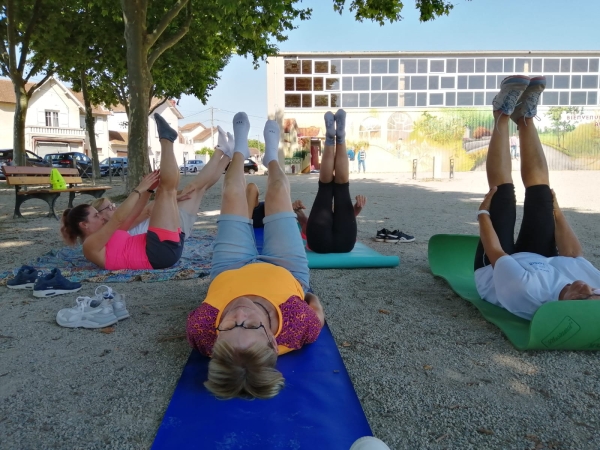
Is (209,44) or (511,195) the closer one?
(511,195)

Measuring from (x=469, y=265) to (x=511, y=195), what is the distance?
130 cm

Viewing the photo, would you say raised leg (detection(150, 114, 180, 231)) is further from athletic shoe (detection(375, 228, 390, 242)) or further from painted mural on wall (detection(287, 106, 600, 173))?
painted mural on wall (detection(287, 106, 600, 173))

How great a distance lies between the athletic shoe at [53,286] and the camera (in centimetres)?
405

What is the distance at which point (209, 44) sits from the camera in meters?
15.6

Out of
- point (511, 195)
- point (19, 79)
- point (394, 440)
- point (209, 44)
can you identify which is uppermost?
point (209, 44)

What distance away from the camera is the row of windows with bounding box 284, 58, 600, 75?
3350 cm

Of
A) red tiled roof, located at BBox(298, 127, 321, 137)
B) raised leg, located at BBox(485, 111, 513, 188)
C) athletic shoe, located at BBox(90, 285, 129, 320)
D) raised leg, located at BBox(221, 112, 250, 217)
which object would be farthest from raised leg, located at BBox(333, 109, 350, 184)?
red tiled roof, located at BBox(298, 127, 321, 137)

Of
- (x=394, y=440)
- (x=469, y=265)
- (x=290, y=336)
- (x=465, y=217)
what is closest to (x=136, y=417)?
(x=290, y=336)

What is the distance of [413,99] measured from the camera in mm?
34219

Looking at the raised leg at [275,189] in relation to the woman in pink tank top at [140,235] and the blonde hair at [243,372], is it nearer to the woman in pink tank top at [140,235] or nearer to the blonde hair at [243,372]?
the woman in pink tank top at [140,235]

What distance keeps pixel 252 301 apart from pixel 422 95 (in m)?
34.4

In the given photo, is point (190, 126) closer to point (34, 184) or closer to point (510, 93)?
point (34, 184)

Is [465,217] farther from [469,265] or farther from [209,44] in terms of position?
[209,44]

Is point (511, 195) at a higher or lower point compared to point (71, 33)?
lower
